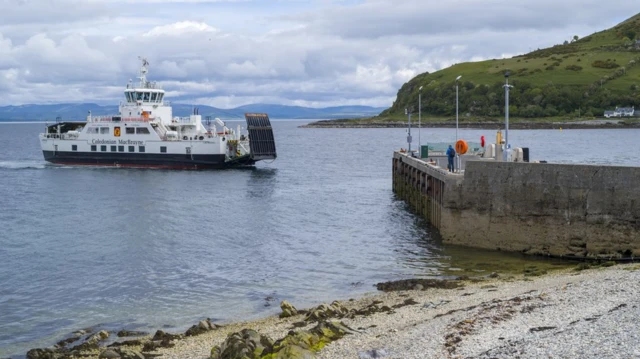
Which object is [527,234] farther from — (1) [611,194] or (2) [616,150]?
(2) [616,150]

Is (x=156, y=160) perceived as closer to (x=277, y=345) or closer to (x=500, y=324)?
(x=277, y=345)

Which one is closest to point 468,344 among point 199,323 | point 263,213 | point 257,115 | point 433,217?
point 199,323

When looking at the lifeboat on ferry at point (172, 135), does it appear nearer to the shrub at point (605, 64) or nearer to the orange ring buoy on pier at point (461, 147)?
the orange ring buoy on pier at point (461, 147)

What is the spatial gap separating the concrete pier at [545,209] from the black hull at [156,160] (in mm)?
41243

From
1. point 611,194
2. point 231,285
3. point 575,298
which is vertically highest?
point 611,194

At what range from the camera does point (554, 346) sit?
12.1 metres

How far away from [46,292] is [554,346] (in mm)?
17232

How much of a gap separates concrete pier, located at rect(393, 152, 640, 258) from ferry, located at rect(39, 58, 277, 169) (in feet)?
133

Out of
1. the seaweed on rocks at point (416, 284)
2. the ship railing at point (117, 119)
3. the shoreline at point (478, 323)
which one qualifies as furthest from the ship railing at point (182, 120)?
the shoreline at point (478, 323)

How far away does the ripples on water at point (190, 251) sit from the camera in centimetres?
2134

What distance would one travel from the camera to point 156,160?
224ft

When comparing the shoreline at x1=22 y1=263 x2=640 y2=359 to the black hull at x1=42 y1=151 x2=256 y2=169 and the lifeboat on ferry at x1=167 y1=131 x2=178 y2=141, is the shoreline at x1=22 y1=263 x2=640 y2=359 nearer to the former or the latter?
the black hull at x1=42 y1=151 x2=256 y2=169

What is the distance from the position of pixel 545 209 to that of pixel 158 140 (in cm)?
4945

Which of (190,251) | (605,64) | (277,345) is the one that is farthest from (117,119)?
(605,64)
